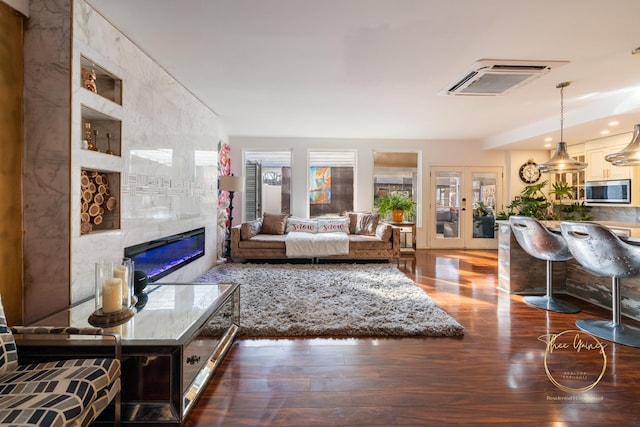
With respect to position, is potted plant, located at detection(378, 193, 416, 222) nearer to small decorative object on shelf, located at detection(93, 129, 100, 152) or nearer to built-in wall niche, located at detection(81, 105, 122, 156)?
A: built-in wall niche, located at detection(81, 105, 122, 156)

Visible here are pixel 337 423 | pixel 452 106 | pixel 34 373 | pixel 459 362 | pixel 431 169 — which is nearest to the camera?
pixel 34 373

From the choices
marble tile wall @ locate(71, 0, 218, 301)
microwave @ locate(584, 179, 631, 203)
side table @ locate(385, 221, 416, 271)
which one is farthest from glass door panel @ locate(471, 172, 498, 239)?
marble tile wall @ locate(71, 0, 218, 301)

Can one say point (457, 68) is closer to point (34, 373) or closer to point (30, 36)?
point (30, 36)

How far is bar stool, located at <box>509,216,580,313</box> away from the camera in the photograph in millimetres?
2947

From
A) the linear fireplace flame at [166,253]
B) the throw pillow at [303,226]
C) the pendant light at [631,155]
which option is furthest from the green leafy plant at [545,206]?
the linear fireplace flame at [166,253]

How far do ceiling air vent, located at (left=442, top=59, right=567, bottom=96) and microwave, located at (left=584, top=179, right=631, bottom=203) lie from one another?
110 inches

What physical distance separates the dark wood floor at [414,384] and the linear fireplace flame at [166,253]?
3.90 ft

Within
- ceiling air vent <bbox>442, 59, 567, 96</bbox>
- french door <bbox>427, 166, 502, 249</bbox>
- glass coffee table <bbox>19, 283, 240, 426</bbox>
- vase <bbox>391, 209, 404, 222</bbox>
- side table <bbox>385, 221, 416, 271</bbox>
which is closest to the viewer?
glass coffee table <bbox>19, 283, 240, 426</bbox>

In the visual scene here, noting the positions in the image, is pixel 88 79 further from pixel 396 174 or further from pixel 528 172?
pixel 528 172

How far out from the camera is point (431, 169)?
6.80 metres

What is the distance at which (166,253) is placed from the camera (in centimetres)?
323

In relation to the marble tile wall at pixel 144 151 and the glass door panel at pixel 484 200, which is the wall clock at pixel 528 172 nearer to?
the glass door panel at pixel 484 200

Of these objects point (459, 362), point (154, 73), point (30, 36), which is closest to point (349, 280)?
point (459, 362)

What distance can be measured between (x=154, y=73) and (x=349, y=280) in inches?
125
